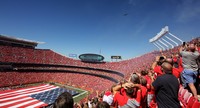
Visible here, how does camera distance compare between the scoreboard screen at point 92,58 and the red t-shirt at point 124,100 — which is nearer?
the red t-shirt at point 124,100

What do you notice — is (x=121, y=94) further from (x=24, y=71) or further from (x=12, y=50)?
(x=12, y=50)

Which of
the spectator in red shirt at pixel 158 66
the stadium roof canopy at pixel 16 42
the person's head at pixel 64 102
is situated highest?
the stadium roof canopy at pixel 16 42

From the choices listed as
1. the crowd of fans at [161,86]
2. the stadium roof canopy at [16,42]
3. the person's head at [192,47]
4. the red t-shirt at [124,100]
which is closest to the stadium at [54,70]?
the stadium roof canopy at [16,42]

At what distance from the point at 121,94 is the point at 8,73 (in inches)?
1777

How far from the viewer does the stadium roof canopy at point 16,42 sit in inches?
1949

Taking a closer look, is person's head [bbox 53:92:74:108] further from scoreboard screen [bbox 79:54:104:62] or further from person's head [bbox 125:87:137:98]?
scoreboard screen [bbox 79:54:104:62]

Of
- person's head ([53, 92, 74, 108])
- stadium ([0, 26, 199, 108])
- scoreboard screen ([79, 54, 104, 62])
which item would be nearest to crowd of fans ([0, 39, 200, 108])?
person's head ([53, 92, 74, 108])

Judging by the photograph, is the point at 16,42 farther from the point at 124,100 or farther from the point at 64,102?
the point at 64,102

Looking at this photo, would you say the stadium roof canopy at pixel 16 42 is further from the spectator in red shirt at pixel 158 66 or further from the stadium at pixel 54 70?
the spectator in red shirt at pixel 158 66

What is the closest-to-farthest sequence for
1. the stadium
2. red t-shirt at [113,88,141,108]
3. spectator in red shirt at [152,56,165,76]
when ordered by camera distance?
red t-shirt at [113,88,141,108], spectator in red shirt at [152,56,165,76], the stadium

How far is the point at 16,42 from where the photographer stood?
175ft

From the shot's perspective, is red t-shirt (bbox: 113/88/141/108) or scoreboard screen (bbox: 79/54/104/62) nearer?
red t-shirt (bbox: 113/88/141/108)

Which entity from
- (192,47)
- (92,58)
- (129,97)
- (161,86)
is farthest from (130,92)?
(92,58)

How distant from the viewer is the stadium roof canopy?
1949 inches
